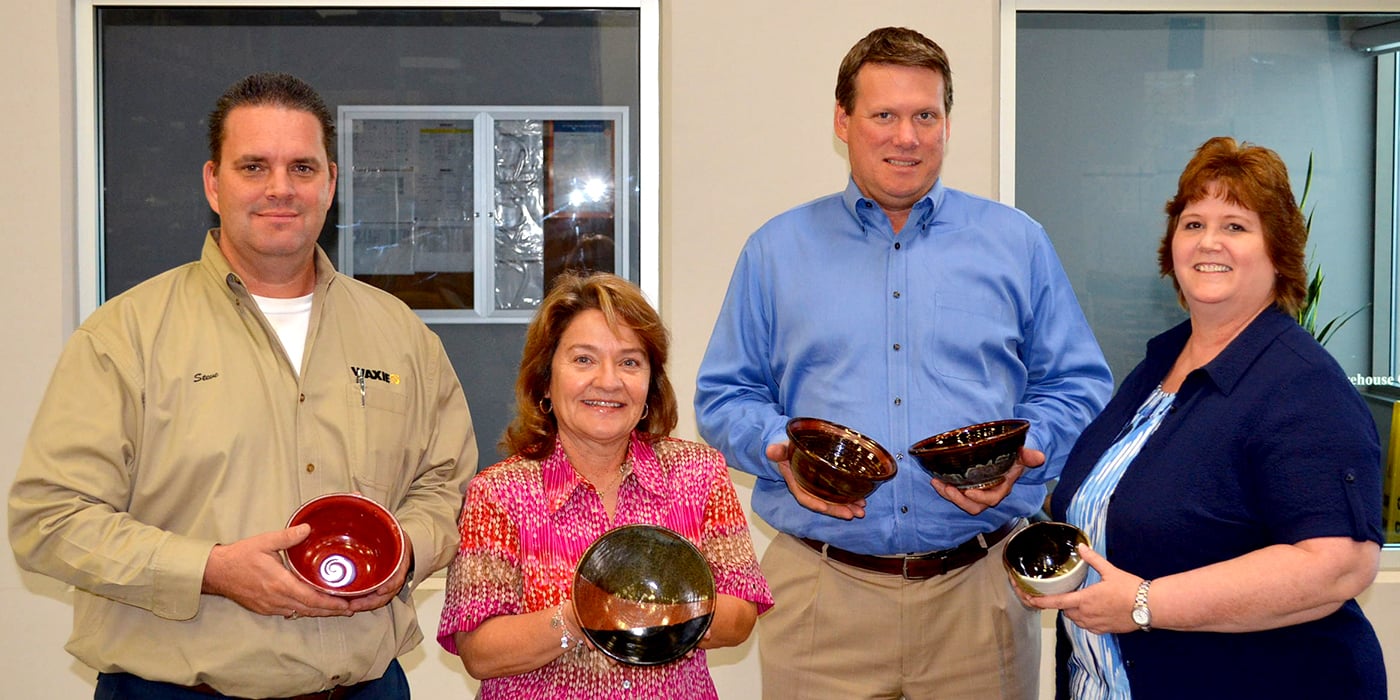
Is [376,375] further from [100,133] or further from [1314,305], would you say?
[1314,305]

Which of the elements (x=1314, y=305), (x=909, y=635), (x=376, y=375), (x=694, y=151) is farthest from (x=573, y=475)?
(x=1314, y=305)

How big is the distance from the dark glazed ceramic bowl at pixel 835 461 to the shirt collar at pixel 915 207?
1.56ft

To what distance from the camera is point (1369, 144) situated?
3.63m

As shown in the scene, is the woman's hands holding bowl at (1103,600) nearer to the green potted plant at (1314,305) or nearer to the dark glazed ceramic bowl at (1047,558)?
the dark glazed ceramic bowl at (1047,558)

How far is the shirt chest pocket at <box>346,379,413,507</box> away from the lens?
1950mm

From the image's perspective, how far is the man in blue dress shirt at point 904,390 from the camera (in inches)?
89.2

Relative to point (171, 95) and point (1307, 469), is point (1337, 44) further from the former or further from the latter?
point (171, 95)

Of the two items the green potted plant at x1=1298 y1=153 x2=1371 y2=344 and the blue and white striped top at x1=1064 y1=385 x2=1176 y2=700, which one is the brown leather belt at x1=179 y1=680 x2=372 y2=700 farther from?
the green potted plant at x1=1298 y1=153 x2=1371 y2=344

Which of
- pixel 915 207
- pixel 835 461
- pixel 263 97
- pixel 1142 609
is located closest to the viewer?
pixel 1142 609

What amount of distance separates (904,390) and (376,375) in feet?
3.19

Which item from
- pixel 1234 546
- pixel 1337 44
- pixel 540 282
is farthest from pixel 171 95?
pixel 1337 44

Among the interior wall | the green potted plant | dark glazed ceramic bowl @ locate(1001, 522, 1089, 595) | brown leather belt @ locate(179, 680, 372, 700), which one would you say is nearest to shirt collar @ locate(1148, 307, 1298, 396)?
dark glazed ceramic bowl @ locate(1001, 522, 1089, 595)

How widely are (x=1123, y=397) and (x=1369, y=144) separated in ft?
7.22

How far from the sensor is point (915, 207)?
2.37 metres
